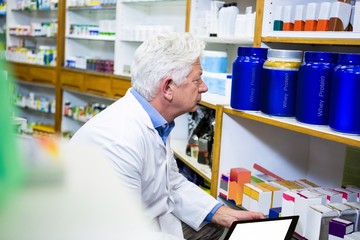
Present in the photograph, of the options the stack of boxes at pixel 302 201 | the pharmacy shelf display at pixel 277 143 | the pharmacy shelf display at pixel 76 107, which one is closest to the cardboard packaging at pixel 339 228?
the stack of boxes at pixel 302 201

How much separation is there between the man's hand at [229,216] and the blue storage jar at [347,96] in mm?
542

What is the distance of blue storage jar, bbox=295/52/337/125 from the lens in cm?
151

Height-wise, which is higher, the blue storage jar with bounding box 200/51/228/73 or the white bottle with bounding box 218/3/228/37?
the white bottle with bounding box 218/3/228/37

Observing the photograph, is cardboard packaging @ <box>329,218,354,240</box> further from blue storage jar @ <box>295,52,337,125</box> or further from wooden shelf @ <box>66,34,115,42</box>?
wooden shelf @ <box>66,34,115,42</box>

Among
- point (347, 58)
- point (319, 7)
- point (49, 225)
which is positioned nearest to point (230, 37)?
point (319, 7)

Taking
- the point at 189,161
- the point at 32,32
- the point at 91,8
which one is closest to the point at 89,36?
the point at 91,8

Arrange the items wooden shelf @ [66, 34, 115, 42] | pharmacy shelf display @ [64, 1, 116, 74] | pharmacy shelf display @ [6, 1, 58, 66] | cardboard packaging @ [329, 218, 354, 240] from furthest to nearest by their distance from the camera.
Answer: pharmacy shelf display @ [6, 1, 58, 66] → pharmacy shelf display @ [64, 1, 116, 74] → wooden shelf @ [66, 34, 115, 42] → cardboard packaging @ [329, 218, 354, 240]

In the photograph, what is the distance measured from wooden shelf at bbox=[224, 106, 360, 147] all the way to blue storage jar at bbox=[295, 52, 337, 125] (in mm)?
39

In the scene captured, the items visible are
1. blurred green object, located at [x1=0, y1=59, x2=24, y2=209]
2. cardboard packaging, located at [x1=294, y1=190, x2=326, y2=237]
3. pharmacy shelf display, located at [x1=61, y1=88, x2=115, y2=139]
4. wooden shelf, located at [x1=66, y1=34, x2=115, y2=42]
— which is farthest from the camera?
pharmacy shelf display, located at [x1=61, y1=88, x2=115, y2=139]

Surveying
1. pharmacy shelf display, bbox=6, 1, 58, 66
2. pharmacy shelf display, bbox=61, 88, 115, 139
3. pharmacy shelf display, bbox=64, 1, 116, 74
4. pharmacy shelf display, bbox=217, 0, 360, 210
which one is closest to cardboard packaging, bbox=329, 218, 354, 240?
pharmacy shelf display, bbox=217, 0, 360, 210

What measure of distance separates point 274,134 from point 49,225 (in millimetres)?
1966

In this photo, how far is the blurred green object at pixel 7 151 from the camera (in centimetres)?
27

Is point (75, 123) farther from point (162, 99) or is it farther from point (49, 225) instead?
point (49, 225)

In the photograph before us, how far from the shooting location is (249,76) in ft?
6.02
